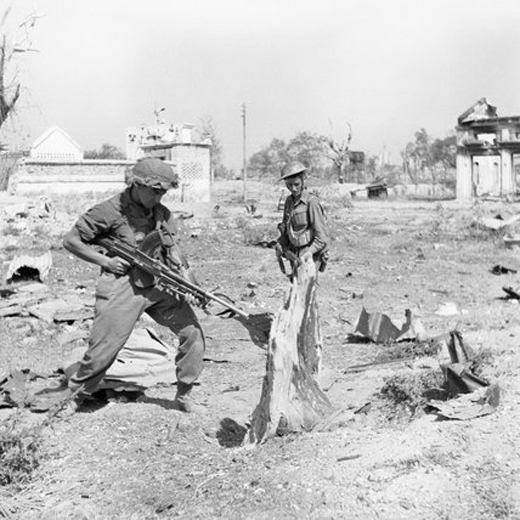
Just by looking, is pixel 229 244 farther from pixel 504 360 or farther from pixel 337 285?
pixel 504 360

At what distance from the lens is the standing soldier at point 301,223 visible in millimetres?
5945

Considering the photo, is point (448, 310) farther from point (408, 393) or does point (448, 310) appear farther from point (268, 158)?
point (268, 158)

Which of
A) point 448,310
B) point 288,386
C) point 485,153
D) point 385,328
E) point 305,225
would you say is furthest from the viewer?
point 485,153

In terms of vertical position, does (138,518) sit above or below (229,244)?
below

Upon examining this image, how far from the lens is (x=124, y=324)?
4496 millimetres

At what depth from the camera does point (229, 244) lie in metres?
14.6

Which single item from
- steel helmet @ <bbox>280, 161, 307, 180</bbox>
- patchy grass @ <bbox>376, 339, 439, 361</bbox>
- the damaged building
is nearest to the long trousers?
steel helmet @ <bbox>280, 161, 307, 180</bbox>

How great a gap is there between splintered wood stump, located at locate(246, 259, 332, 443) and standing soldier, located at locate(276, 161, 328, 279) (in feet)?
4.64

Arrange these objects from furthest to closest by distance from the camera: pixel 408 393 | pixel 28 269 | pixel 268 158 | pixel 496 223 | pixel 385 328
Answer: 1. pixel 268 158
2. pixel 496 223
3. pixel 28 269
4. pixel 385 328
5. pixel 408 393

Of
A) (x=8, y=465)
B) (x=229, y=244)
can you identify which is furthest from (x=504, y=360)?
(x=229, y=244)

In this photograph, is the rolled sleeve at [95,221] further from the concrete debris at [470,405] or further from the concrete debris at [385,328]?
the concrete debris at [385,328]

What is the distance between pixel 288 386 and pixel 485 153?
2641 cm

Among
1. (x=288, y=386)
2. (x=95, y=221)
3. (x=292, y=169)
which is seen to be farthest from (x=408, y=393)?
(x=292, y=169)

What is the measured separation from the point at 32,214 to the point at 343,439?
46.2 feet
